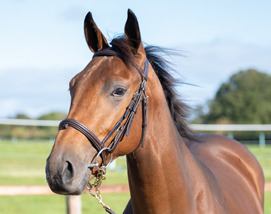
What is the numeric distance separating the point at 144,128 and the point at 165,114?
0.27m

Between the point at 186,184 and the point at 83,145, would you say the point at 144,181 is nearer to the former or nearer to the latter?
the point at 186,184

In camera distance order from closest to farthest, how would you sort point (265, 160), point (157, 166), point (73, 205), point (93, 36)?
point (157, 166), point (93, 36), point (73, 205), point (265, 160)

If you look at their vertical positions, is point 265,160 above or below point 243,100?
above

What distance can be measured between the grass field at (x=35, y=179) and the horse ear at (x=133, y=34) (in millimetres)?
927

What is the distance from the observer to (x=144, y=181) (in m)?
2.35

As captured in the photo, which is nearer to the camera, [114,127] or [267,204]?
[114,127]

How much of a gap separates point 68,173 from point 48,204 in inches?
294

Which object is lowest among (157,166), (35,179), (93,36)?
(35,179)

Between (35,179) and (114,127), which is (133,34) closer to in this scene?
(114,127)

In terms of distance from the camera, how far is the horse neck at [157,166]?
2348 millimetres

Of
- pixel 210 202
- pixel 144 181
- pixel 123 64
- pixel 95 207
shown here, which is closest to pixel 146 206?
pixel 144 181

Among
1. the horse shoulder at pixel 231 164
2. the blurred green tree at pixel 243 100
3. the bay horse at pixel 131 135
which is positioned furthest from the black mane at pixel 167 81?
the blurred green tree at pixel 243 100

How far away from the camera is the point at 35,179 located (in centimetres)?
1245

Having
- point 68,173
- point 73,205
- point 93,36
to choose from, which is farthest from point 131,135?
point 73,205
